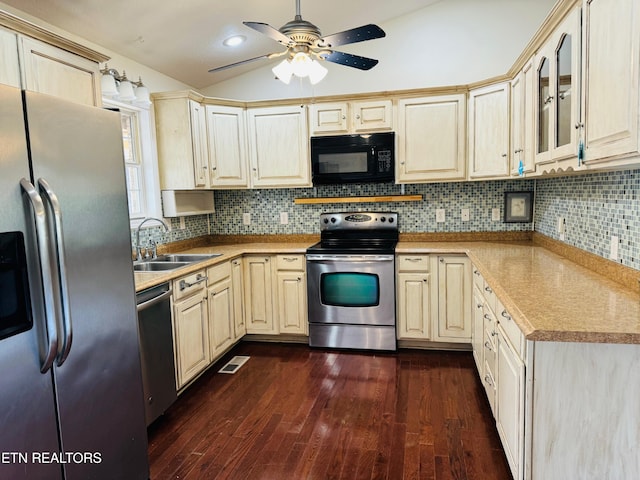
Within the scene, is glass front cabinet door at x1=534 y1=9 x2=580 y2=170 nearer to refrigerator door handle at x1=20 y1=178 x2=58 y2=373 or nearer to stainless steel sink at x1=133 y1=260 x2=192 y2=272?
refrigerator door handle at x1=20 y1=178 x2=58 y2=373

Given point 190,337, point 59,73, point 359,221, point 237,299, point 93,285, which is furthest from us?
point 359,221

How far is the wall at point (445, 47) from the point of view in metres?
3.54

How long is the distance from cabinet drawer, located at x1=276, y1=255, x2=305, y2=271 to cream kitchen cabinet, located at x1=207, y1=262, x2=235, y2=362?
45 centimetres

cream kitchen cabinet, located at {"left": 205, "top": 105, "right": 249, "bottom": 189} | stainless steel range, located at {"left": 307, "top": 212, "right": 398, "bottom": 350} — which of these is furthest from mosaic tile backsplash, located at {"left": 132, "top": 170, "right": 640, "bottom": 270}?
stainless steel range, located at {"left": 307, "top": 212, "right": 398, "bottom": 350}

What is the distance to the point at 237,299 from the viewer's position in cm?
362

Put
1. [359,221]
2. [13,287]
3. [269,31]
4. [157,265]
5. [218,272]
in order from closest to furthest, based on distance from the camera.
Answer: [13,287]
[269,31]
[157,265]
[218,272]
[359,221]

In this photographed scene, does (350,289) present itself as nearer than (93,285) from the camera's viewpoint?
No

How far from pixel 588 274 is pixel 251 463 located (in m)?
1.99

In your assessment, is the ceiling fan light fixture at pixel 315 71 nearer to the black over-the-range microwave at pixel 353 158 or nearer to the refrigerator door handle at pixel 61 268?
the black over-the-range microwave at pixel 353 158

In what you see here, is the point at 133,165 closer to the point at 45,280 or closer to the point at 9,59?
the point at 9,59

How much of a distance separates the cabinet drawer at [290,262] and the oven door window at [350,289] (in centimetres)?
23

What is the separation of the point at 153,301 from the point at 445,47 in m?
3.22

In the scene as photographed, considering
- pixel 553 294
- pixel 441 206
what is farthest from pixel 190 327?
pixel 441 206

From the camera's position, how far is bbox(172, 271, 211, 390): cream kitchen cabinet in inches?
106
